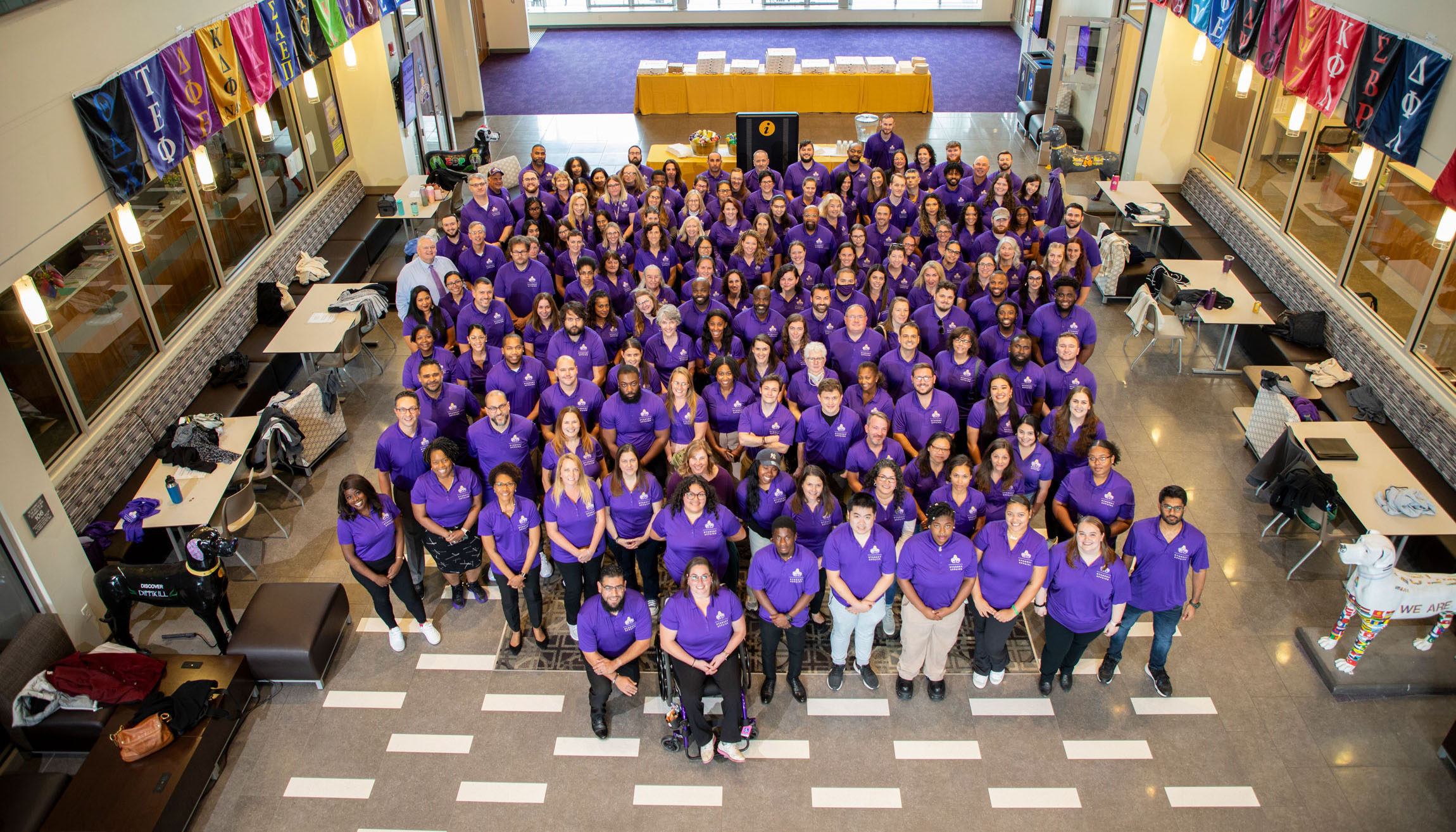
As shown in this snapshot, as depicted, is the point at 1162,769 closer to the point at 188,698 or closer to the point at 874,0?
the point at 188,698

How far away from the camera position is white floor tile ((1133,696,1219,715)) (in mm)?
6234

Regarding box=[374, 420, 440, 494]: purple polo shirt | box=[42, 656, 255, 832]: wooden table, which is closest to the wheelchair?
box=[374, 420, 440, 494]: purple polo shirt

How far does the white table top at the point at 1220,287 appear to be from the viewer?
30.5 feet

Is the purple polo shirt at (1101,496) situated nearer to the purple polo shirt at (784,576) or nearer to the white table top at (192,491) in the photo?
the purple polo shirt at (784,576)

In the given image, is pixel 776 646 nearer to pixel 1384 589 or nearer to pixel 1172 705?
pixel 1172 705

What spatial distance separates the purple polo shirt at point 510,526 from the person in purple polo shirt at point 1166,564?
3765mm

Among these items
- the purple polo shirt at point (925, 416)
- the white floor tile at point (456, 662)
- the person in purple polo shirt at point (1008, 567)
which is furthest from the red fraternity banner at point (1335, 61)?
the white floor tile at point (456, 662)

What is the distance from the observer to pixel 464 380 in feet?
24.6

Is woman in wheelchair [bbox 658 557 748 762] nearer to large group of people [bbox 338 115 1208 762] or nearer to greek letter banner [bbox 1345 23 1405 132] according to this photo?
large group of people [bbox 338 115 1208 762]

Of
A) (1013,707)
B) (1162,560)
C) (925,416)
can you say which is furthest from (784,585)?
(1162,560)

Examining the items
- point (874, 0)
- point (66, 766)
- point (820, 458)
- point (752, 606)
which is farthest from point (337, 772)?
point (874, 0)

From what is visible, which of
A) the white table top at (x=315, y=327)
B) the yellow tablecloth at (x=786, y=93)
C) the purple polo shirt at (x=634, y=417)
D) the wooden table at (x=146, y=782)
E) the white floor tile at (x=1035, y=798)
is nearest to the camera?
the wooden table at (x=146, y=782)

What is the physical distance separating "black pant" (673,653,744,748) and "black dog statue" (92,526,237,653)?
3.20 metres

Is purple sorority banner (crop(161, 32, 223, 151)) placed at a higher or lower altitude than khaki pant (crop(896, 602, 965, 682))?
higher
